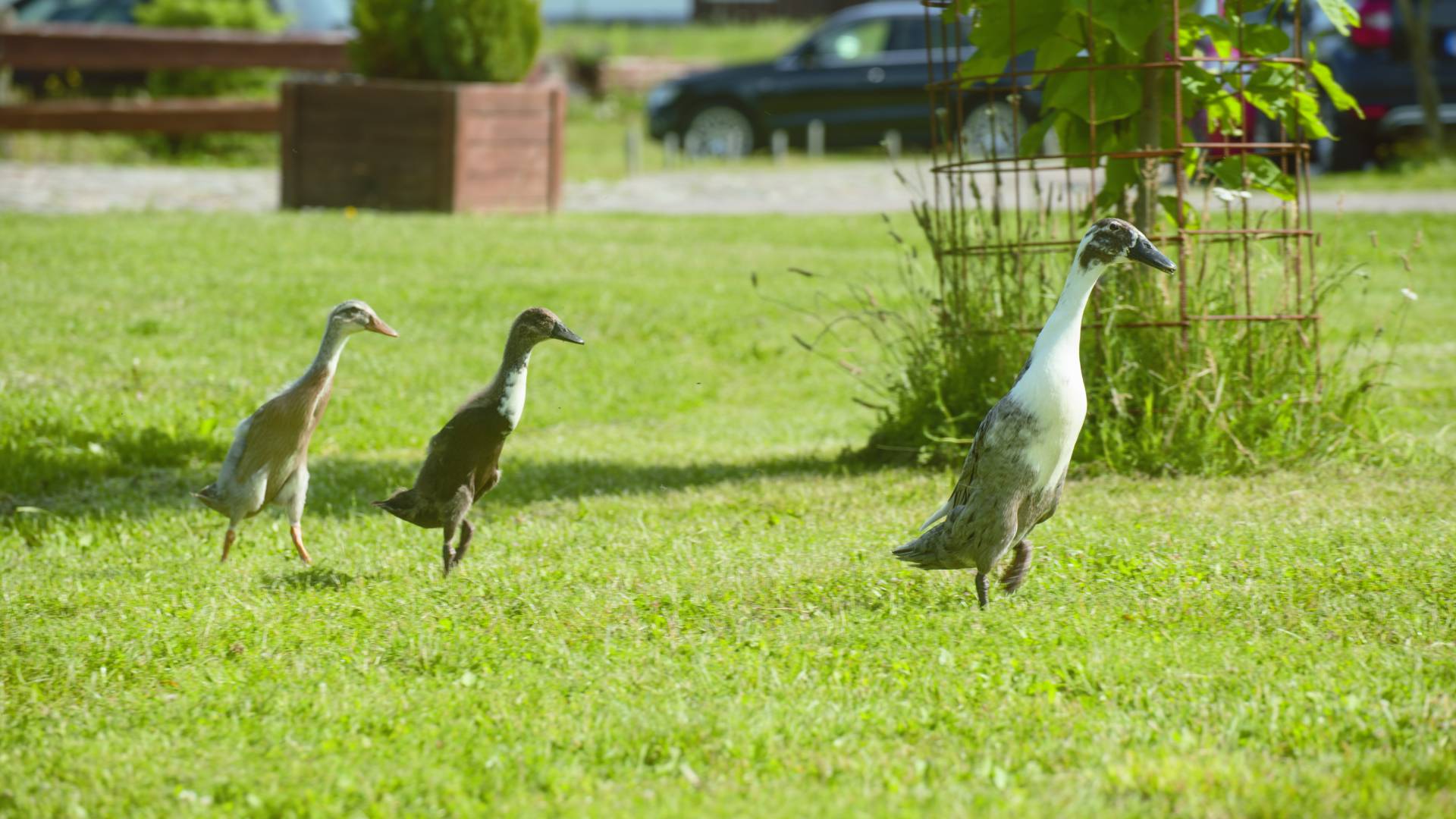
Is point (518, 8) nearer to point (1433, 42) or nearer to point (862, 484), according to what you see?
point (862, 484)

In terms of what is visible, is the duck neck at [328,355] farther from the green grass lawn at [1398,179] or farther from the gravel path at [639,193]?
the green grass lawn at [1398,179]

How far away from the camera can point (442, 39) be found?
47.3 feet

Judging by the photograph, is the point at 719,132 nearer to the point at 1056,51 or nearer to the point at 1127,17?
the point at 1056,51

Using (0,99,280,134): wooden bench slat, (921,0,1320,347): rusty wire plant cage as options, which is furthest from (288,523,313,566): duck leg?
(0,99,280,134): wooden bench slat

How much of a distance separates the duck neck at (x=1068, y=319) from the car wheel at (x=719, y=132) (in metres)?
18.5

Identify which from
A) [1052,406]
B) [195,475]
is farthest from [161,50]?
[1052,406]

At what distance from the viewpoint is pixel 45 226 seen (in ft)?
43.8

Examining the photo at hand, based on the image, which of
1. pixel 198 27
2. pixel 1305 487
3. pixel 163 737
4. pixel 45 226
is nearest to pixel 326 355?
pixel 163 737

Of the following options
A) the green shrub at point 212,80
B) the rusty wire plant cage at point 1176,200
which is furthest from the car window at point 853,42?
the rusty wire plant cage at point 1176,200

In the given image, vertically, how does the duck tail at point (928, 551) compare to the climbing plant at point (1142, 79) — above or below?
below

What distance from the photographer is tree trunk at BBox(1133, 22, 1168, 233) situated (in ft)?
23.9

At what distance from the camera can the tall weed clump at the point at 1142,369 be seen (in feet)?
23.7

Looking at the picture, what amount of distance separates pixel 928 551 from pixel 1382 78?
1679 centimetres

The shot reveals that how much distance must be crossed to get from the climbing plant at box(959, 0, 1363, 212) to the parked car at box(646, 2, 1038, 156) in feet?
48.8
